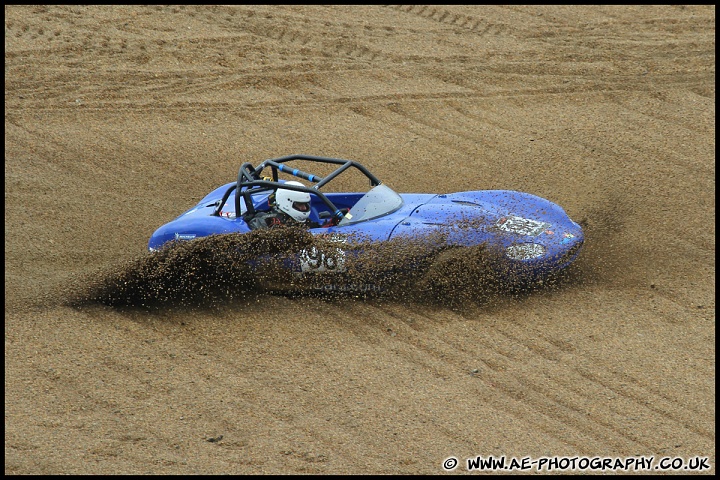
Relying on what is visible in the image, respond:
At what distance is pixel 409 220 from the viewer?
332 inches

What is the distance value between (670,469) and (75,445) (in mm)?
4343

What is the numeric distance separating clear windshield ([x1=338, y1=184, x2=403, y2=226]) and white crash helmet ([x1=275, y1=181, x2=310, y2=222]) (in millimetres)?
404

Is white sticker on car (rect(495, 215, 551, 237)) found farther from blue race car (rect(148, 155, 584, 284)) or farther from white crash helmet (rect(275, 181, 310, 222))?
white crash helmet (rect(275, 181, 310, 222))

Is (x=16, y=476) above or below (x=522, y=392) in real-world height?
below

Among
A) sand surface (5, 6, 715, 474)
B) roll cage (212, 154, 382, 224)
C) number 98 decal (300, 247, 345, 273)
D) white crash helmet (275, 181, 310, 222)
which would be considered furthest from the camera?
white crash helmet (275, 181, 310, 222)

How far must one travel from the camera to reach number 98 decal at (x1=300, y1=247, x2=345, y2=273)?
816 cm

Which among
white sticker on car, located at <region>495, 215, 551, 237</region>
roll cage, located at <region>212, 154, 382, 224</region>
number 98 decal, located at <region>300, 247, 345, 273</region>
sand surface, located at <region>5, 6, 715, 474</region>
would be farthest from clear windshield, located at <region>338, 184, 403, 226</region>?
white sticker on car, located at <region>495, 215, 551, 237</region>

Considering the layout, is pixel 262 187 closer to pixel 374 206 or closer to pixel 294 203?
pixel 294 203

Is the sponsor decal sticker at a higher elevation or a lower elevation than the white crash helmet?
lower

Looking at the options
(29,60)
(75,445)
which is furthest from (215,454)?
(29,60)

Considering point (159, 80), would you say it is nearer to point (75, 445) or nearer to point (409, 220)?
point (409, 220)

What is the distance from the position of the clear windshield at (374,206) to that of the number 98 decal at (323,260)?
1.32ft

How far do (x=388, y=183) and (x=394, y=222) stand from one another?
2923mm

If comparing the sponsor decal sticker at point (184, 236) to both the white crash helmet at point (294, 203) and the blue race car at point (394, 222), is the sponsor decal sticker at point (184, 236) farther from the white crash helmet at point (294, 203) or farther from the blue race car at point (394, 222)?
the white crash helmet at point (294, 203)
